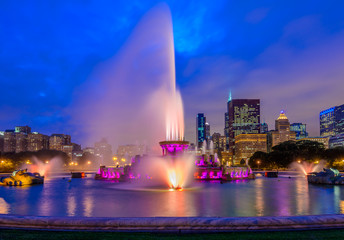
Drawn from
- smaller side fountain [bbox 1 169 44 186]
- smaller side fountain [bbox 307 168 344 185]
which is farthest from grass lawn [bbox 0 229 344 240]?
smaller side fountain [bbox 1 169 44 186]

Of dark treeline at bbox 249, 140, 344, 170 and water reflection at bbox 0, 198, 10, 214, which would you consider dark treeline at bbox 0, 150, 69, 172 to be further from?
dark treeline at bbox 249, 140, 344, 170

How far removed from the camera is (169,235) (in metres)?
8.84

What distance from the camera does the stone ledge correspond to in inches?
368

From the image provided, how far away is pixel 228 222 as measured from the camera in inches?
369

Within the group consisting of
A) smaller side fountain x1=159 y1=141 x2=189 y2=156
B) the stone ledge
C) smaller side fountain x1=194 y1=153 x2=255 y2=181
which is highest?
smaller side fountain x1=159 y1=141 x2=189 y2=156

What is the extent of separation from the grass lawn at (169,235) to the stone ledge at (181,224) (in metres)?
0.38

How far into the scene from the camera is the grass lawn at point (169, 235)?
27.9 ft

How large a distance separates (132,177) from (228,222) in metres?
36.7

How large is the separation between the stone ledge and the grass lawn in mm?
375

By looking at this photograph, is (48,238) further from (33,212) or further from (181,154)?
(181,154)

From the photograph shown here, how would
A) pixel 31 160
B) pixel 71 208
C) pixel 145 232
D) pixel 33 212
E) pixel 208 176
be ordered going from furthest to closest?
pixel 31 160
pixel 208 176
pixel 71 208
pixel 33 212
pixel 145 232

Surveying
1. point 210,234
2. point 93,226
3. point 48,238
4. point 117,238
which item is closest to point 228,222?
point 210,234

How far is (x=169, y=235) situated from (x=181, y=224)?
67 centimetres

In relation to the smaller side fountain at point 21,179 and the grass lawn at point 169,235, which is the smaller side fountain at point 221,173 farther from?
the grass lawn at point 169,235
